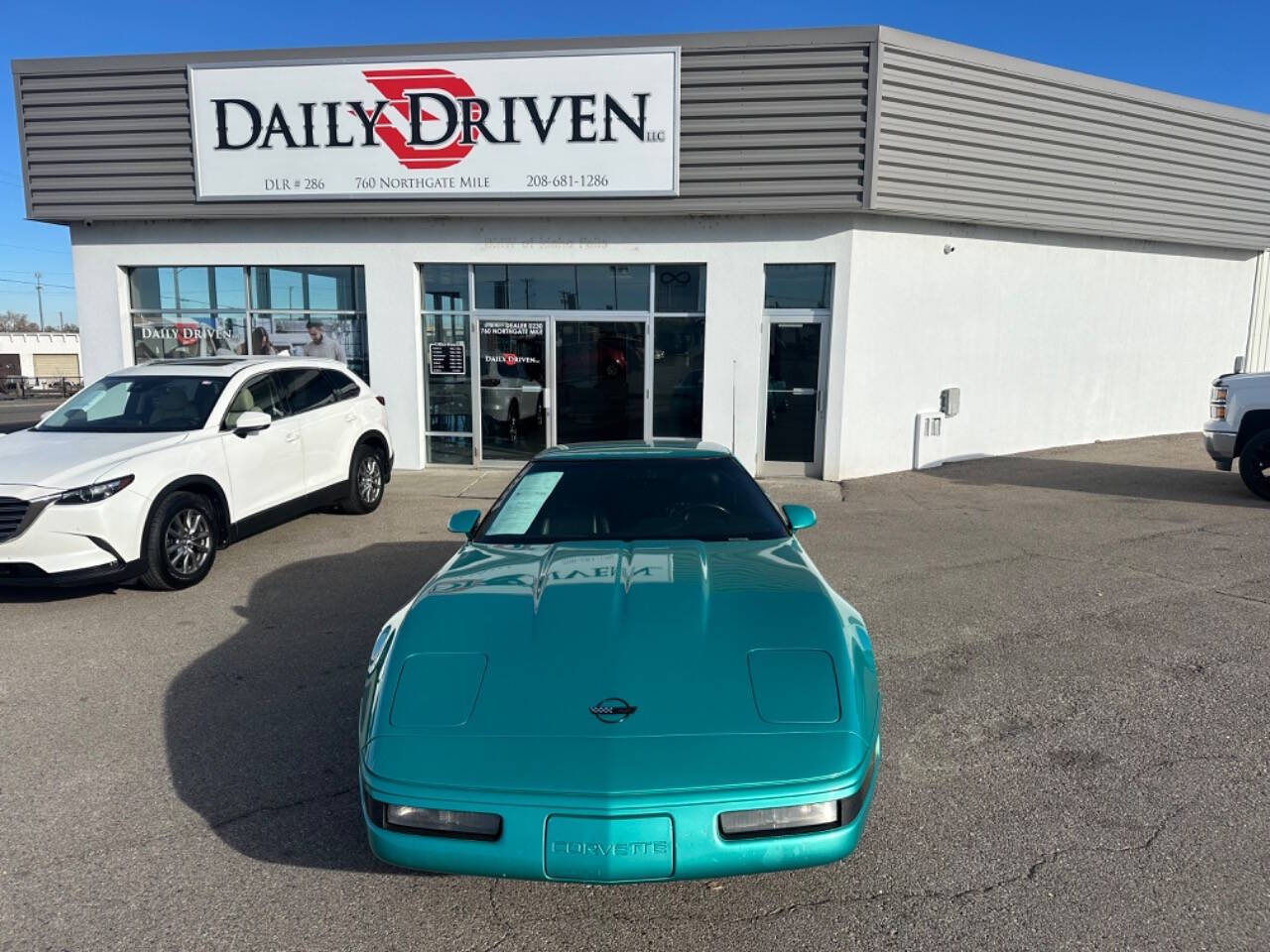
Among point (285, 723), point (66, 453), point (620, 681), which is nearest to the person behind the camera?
point (620, 681)

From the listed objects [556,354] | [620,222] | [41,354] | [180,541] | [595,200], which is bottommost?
[180,541]

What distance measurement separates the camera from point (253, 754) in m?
3.74

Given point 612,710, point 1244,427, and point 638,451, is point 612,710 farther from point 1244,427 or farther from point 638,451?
point 1244,427

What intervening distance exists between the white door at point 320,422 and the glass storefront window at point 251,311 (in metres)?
3.63

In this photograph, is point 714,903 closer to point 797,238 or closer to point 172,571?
point 172,571

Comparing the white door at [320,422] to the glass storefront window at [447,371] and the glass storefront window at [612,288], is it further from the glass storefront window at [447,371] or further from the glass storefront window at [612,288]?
the glass storefront window at [612,288]

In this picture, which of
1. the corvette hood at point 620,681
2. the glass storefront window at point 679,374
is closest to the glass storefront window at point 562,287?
the glass storefront window at point 679,374

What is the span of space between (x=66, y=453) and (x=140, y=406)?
1149 millimetres

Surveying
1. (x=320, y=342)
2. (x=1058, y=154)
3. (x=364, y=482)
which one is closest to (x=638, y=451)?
(x=364, y=482)

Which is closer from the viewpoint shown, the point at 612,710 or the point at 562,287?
the point at 612,710

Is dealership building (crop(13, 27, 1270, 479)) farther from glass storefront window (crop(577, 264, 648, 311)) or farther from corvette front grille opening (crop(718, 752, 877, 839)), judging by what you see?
corvette front grille opening (crop(718, 752, 877, 839))

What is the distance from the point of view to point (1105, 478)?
36.0 ft

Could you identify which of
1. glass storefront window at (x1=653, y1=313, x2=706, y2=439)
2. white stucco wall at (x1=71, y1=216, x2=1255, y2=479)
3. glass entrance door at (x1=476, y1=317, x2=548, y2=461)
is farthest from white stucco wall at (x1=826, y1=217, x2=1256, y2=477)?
glass entrance door at (x1=476, y1=317, x2=548, y2=461)

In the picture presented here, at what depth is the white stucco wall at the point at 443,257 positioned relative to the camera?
36.4 ft
